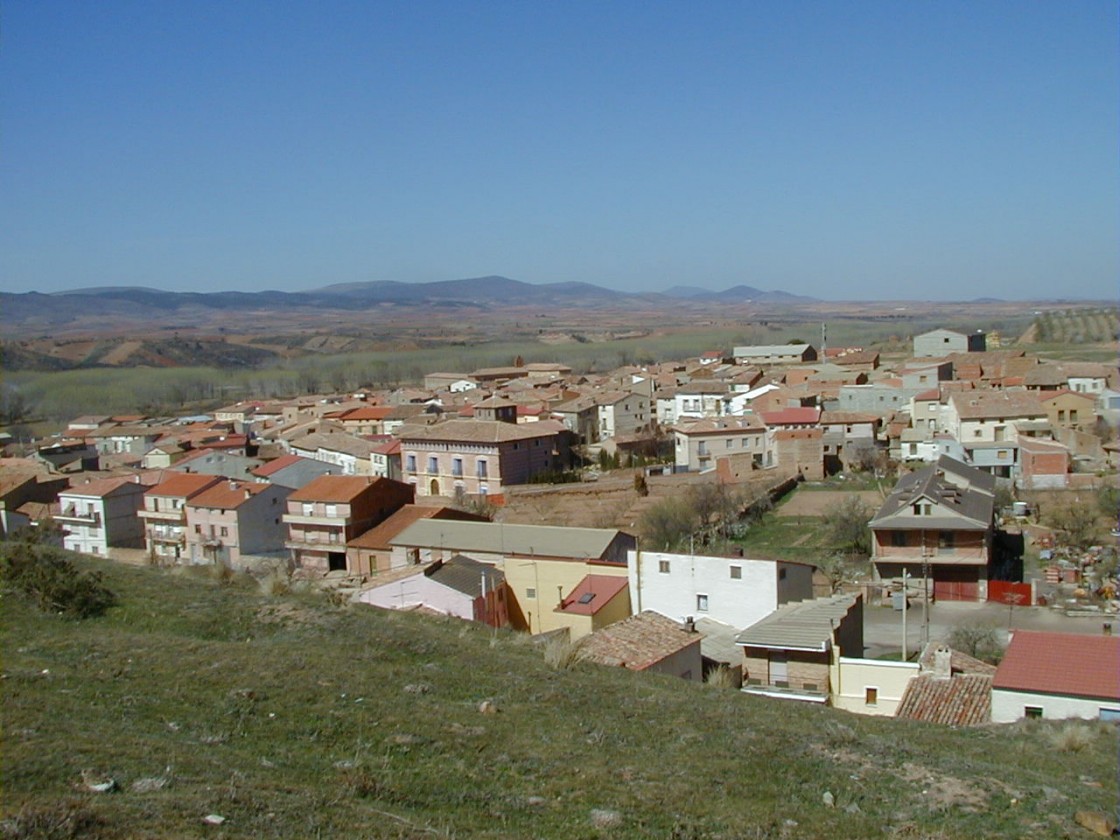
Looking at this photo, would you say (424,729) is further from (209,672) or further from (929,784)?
(929,784)

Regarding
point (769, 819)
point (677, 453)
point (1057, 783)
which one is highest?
point (769, 819)

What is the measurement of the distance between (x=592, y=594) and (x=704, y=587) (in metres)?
1.93

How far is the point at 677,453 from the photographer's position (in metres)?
39.3

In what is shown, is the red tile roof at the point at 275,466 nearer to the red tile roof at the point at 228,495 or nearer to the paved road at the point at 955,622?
the red tile roof at the point at 228,495

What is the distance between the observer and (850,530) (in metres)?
26.6

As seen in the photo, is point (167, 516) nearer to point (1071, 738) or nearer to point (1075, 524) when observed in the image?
point (1075, 524)

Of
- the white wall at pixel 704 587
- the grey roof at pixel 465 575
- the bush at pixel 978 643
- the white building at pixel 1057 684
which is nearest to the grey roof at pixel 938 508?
the bush at pixel 978 643

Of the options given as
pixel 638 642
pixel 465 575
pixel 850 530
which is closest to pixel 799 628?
pixel 638 642

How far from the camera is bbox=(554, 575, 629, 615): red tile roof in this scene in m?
17.1

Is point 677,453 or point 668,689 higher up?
point 668,689

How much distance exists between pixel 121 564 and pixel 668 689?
242 inches

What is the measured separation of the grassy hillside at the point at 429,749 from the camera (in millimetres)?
4715

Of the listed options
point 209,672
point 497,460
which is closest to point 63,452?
point 497,460

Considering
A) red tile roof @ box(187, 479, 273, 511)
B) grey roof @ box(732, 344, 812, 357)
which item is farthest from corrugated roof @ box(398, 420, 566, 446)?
grey roof @ box(732, 344, 812, 357)
